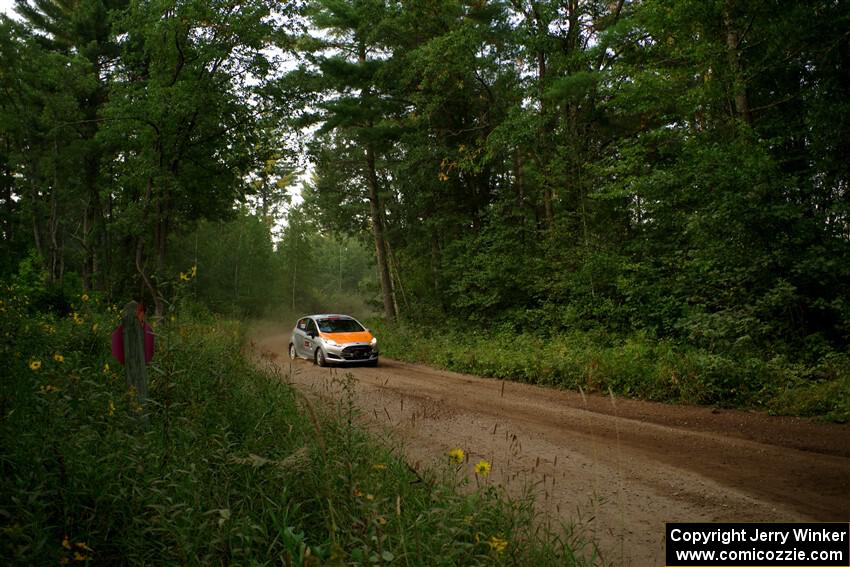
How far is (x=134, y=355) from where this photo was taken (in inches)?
181

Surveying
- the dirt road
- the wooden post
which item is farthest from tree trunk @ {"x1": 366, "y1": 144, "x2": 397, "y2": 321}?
the wooden post

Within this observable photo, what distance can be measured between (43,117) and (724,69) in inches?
1034

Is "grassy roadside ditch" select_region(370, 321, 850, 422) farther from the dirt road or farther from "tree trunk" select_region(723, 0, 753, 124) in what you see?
"tree trunk" select_region(723, 0, 753, 124)

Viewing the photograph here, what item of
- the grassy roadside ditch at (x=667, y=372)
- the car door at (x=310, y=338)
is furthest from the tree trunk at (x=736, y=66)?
the car door at (x=310, y=338)

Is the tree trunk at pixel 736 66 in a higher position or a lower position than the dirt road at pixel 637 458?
higher

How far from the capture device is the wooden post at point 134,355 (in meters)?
4.59

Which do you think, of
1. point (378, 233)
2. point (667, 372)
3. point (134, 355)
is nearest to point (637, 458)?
point (667, 372)

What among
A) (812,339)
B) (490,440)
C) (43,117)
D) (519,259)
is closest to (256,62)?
(43,117)

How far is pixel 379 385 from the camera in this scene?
442 inches

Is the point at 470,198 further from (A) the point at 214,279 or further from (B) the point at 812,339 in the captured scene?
(A) the point at 214,279

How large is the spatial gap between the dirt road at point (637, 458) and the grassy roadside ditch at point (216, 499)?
744 millimetres

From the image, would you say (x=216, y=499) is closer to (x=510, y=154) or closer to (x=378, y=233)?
(x=510, y=154)

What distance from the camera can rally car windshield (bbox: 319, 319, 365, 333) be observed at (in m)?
16.4

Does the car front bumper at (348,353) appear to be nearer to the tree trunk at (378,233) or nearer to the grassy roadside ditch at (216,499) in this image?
the tree trunk at (378,233)
